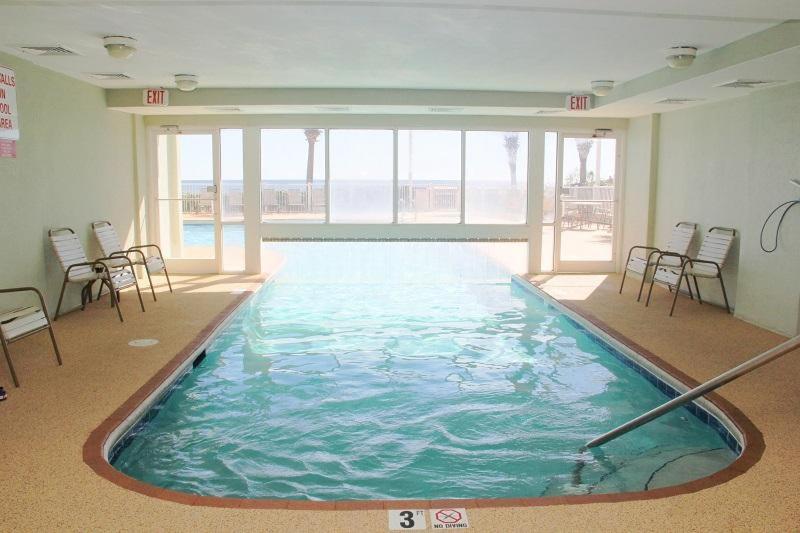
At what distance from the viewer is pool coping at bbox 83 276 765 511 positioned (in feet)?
9.73

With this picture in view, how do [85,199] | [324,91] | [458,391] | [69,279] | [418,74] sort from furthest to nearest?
[324,91] < [85,199] < [418,74] < [69,279] < [458,391]

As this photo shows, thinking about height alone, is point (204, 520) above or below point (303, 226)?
below

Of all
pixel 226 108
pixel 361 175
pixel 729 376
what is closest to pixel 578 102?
pixel 361 175

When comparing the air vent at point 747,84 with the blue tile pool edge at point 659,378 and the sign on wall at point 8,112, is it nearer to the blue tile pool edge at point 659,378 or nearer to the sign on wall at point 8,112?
the blue tile pool edge at point 659,378

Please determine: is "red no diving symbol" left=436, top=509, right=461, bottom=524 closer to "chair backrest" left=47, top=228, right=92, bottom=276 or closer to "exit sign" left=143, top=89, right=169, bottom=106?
"chair backrest" left=47, top=228, right=92, bottom=276

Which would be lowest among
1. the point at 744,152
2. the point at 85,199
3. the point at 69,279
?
the point at 69,279

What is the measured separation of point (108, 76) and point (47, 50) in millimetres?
1470

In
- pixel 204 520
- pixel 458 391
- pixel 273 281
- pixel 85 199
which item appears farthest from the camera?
pixel 273 281

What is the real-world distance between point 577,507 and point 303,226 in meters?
7.91

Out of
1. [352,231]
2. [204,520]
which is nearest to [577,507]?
[204,520]

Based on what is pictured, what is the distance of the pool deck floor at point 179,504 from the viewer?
281 cm

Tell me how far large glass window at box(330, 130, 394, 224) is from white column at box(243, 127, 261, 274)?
A: 1127mm

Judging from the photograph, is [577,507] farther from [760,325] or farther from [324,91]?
[324,91]

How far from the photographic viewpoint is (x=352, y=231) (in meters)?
10.5
